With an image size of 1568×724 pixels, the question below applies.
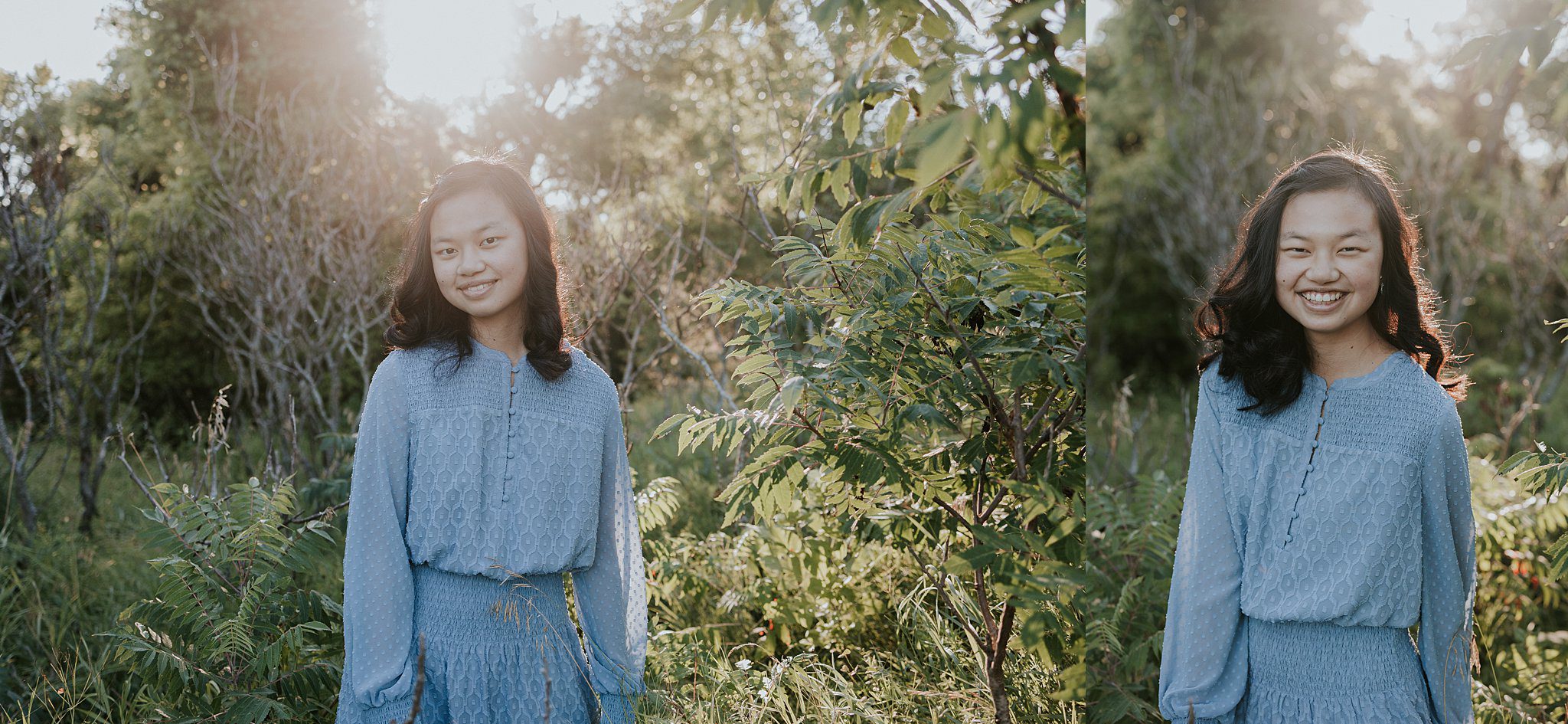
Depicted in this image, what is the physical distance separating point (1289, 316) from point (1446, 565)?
1.50ft

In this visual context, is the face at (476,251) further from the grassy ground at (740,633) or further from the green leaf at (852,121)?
the grassy ground at (740,633)

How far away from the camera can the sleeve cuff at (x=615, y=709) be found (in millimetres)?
1871

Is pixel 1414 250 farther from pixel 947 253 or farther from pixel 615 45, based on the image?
pixel 615 45

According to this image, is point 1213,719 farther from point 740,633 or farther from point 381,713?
point 740,633

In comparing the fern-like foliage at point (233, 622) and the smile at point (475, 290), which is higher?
the smile at point (475, 290)

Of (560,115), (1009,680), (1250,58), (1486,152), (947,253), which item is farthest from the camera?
(560,115)

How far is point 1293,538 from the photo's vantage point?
1.55 metres

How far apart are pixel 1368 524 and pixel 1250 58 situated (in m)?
4.74

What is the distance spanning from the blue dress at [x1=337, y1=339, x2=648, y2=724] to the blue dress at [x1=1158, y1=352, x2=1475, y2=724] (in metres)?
1.12

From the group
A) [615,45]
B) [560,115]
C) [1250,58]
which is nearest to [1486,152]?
[1250,58]

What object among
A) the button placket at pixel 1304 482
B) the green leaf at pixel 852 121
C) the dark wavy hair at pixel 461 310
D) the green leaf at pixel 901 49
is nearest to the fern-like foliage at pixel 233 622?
the dark wavy hair at pixel 461 310

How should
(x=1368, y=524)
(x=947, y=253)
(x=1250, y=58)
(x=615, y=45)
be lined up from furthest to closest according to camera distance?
(x=615, y=45), (x=1250, y=58), (x=947, y=253), (x=1368, y=524)

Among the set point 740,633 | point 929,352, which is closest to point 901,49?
point 929,352

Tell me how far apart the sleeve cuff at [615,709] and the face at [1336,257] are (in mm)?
1423
